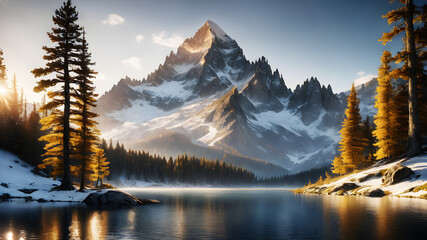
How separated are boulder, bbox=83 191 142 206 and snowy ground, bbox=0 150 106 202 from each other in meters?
2.61

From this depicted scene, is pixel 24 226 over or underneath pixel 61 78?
underneath

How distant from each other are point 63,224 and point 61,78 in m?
21.8

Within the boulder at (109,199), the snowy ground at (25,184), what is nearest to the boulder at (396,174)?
the boulder at (109,199)

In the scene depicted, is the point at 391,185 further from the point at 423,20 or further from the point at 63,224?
the point at 63,224

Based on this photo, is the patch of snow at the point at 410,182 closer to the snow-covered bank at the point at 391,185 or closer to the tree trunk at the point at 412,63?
the snow-covered bank at the point at 391,185

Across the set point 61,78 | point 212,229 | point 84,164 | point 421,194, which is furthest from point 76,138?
point 421,194

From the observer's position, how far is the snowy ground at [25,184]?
104 feet

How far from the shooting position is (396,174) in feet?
122

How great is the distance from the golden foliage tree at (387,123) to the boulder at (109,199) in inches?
1444

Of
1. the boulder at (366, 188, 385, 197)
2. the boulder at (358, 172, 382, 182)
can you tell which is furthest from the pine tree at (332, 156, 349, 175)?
the boulder at (366, 188, 385, 197)

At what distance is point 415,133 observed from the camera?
38438 mm

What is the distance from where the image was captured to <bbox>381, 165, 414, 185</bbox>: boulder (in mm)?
35938

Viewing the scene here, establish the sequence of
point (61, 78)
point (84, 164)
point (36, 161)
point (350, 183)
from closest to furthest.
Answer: point (61, 78) → point (84, 164) → point (350, 183) → point (36, 161)

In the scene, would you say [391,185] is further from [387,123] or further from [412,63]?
[412,63]
